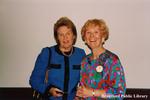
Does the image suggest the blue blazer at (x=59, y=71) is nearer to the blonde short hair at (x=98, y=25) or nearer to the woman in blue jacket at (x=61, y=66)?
the woman in blue jacket at (x=61, y=66)

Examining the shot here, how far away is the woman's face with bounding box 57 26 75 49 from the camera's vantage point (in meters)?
1.47

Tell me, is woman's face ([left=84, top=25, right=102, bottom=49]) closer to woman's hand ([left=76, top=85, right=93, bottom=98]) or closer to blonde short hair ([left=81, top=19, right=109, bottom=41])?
blonde short hair ([left=81, top=19, right=109, bottom=41])

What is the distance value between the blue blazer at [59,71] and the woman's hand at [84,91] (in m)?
0.03

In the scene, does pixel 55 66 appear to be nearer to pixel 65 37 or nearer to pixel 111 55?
pixel 65 37

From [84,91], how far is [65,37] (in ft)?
1.24

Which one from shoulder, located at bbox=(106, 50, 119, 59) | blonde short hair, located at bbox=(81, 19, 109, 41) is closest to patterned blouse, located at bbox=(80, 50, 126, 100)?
shoulder, located at bbox=(106, 50, 119, 59)

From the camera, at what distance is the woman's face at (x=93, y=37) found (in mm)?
1414

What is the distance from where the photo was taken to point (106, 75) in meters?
1.39

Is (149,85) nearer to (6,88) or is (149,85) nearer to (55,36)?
(55,36)

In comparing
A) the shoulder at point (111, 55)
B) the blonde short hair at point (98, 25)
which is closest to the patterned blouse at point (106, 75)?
the shoulder at point (111, 55)

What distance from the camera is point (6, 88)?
4.99ft

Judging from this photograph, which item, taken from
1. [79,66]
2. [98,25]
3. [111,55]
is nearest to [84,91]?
[79,66]

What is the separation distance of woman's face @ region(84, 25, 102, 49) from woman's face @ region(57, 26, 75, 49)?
0.10 metres

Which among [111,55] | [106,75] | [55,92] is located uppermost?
[111,55]
